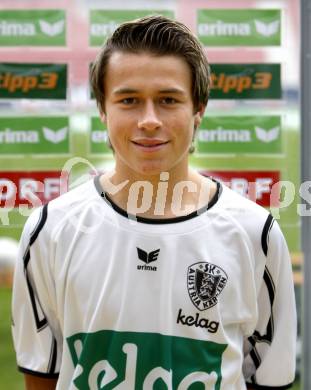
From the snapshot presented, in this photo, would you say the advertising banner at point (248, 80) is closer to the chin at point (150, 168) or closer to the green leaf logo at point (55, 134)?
the green leaf logo at point (55, 134)

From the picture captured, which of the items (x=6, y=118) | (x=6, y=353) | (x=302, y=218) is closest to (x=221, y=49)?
(x=302, y=218)

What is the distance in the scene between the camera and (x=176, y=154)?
1122 millimetres

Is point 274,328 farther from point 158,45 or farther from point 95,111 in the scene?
point 95,111

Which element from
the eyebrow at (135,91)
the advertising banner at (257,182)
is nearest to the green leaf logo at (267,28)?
the advertising banner at (257,182)

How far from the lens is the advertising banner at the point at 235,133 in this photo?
6.65 feet

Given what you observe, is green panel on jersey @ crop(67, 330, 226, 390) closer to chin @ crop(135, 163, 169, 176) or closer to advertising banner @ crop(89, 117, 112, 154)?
chin @ crop(135, 163, 169, 176)

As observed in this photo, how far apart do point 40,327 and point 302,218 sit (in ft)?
3.54

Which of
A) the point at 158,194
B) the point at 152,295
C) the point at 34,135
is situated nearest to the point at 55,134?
the point at 34,135

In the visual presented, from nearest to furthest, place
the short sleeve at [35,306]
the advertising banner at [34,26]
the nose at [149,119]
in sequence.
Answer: the nose at [149,119]
the short sleeve at [35,306]
the advertising banner at [34,26]

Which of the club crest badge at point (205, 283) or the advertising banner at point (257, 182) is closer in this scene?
the club crest badge at point (205, 283)

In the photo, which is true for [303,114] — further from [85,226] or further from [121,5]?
[85,226]

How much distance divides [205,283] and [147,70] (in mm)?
397

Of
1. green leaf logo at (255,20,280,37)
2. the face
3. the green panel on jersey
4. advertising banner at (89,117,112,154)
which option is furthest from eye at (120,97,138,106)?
green leaf logo at (255,20,280,37)

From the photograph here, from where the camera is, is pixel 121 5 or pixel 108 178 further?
pixel 121 5
